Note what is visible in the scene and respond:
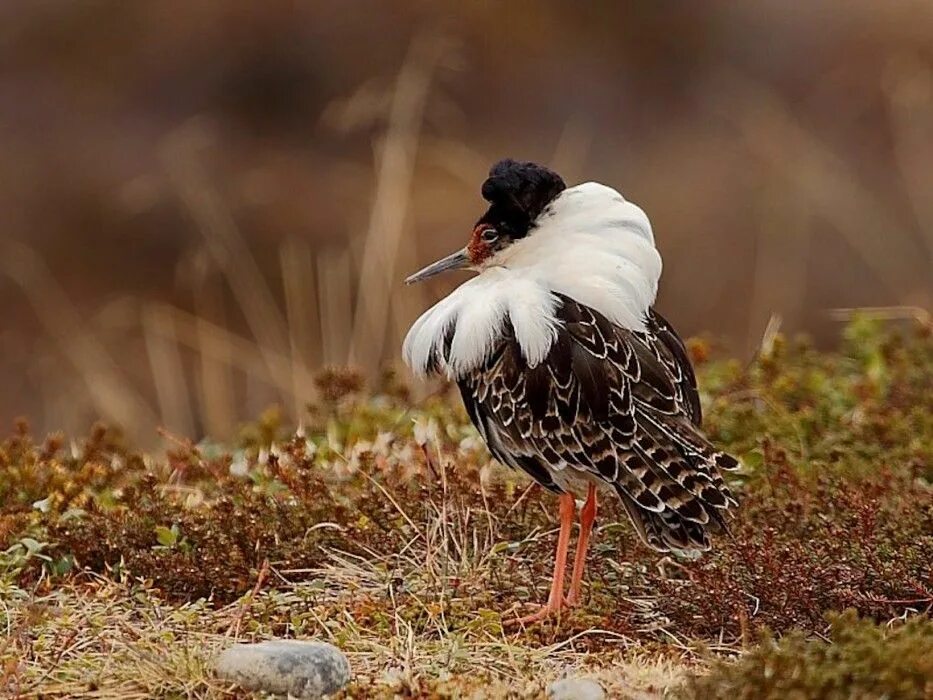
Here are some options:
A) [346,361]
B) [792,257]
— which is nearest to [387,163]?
[346,361]

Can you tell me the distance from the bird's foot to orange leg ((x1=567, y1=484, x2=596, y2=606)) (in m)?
0.08

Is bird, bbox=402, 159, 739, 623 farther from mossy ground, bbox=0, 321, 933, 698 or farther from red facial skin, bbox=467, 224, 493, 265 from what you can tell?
mossy ground, bbox=0, 321, 933, 698

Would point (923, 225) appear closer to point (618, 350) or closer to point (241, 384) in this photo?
point (241, 384)

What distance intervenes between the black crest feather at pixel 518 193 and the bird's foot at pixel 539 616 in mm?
1329

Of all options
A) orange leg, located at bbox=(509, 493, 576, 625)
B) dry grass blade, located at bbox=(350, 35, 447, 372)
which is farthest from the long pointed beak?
dry grass blade, located at bbox=(350, 35, 447, 372)

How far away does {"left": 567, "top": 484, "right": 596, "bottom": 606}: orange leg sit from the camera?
19.1 ft

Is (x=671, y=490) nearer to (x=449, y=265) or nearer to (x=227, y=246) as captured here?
(x=449, y=265)

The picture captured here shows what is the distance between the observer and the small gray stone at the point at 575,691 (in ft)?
15.7

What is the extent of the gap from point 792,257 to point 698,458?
30.2ft

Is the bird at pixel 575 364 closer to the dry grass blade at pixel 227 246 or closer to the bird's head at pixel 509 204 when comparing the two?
the bird's head at pixel 509 204

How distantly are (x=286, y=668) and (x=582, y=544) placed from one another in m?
1.47

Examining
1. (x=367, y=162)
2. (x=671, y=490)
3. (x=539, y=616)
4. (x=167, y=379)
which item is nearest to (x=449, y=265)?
(x=671, y=490)

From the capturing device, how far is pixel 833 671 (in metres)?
4.28

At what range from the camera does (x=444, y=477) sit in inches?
244
